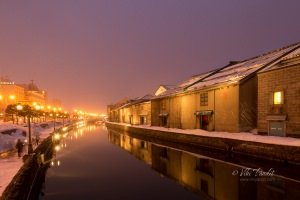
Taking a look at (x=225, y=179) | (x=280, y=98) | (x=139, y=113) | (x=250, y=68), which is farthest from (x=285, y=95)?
(x=139, y=113)

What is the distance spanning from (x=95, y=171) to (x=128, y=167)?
266 centimetres

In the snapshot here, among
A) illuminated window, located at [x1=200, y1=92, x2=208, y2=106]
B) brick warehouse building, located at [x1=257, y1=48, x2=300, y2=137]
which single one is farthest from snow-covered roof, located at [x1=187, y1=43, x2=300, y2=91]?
brick warehouse building, located at [x1=257, y1=48, x2=300, y2=137]

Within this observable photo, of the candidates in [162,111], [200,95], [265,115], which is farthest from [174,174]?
[162,111]

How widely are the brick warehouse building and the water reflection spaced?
23.2 feet

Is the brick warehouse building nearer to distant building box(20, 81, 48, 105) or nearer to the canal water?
the canal water

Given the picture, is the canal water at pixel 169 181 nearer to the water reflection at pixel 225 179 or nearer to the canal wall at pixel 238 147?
the water reflection at pixel 225 179

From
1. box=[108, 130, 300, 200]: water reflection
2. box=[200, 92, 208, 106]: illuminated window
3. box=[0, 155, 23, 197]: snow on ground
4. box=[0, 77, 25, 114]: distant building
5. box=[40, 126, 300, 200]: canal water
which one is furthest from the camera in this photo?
box=[0, 77, 25, 114]: distant building

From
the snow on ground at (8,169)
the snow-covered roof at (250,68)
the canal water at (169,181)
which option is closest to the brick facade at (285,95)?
the snow-covered roof at (250,68)

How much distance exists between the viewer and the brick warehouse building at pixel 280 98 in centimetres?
2275

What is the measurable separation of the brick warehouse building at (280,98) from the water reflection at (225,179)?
707 cm

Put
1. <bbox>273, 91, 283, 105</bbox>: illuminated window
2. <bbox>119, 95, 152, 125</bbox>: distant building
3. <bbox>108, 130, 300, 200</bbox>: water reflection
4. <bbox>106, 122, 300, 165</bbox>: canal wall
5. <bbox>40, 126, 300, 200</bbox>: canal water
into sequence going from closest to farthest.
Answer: <bbox>108, 130, 300, 200</bbox>: water reflection < <bbox>40, 126, 300, 200</bbox>: canal water < <bbox>106, 122, 300, 165</bbox>: canal wall < <bbox>273, 91, 283, 105</bbox>: illuminated window < <bbox>119, 95, 152, 125</bbox>: distant building

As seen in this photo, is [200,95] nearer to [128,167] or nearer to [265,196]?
[128,167]

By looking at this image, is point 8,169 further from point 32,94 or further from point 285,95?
point 32,94

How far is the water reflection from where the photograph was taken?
12948 mm
